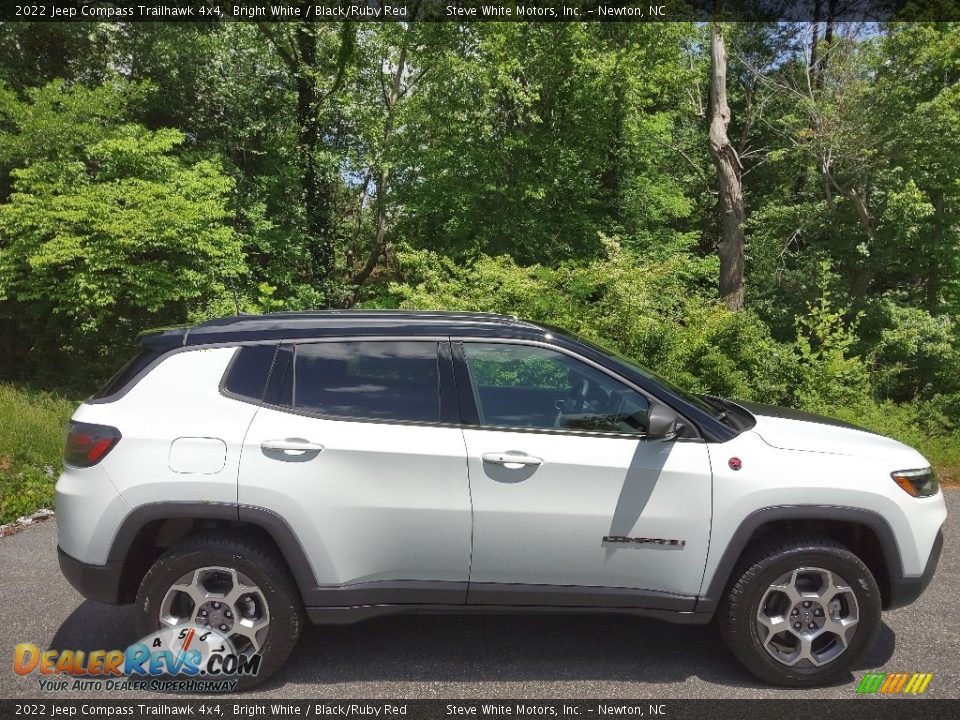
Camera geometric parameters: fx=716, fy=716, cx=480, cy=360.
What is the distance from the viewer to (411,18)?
1833cm

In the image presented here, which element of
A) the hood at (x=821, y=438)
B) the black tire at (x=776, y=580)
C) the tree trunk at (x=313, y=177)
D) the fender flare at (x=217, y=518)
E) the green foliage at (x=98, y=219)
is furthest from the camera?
the tree trunk at (x=313, y=177)

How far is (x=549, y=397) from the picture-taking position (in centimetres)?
394

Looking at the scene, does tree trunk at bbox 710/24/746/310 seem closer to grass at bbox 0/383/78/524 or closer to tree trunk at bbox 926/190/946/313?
tree trunk at bbox 926/190/946/313

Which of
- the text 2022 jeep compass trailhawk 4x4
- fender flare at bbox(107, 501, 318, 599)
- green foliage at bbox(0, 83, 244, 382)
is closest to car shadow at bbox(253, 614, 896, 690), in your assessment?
the text 2022 jeep compass trailhawk 4x4

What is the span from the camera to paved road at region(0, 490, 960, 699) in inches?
137

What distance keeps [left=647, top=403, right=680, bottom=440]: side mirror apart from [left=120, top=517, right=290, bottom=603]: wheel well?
1883 millimetres

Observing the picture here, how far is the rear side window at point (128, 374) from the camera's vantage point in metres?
3.56

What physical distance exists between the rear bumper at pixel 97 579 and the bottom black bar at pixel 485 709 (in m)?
0.48

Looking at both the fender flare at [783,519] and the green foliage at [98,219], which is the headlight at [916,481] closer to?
the fender flare at [783,519]

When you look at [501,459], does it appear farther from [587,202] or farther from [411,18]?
[411,18]

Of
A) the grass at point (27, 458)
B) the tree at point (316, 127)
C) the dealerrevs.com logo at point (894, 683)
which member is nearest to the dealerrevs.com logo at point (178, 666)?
the dealerrevs.com logo at point (894, 683)

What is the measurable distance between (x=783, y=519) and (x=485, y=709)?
169 centimetres

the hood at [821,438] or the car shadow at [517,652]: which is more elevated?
the hood at [821,438]

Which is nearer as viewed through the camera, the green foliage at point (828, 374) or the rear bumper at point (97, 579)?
the rear bumper at point (97, 579)
